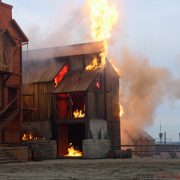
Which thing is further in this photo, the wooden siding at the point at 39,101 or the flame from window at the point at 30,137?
the wooden siding at the point at 39,101

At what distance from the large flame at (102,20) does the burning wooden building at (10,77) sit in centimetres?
Answer: 814

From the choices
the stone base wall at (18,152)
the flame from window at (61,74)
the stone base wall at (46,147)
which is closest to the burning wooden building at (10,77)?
the stone base wall at (46,147)

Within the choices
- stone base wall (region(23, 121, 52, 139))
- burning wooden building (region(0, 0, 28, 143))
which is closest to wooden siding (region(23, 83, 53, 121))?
stone base wall (region(23, 121, 52, 139))

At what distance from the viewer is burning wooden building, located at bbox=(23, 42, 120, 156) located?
1649 inches

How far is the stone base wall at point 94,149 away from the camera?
39906mm

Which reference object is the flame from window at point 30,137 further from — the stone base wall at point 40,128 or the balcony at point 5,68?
the balcony at point 5,68

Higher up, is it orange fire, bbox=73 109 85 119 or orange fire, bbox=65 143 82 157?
orange fire, bbox=73 109 85 119

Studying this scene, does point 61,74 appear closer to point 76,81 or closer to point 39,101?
point 76,81

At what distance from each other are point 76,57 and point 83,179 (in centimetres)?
2777

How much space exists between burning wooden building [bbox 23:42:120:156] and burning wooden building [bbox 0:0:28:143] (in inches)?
116

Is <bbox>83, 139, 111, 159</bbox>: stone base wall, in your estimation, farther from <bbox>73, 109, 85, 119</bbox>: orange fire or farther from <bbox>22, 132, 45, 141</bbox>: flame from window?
<bbox>22, 132, 45, 141</bbox>: flame from window

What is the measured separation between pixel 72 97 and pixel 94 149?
7.01 m

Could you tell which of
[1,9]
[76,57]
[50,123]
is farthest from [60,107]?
[1,9]

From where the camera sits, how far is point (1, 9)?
37.4m
